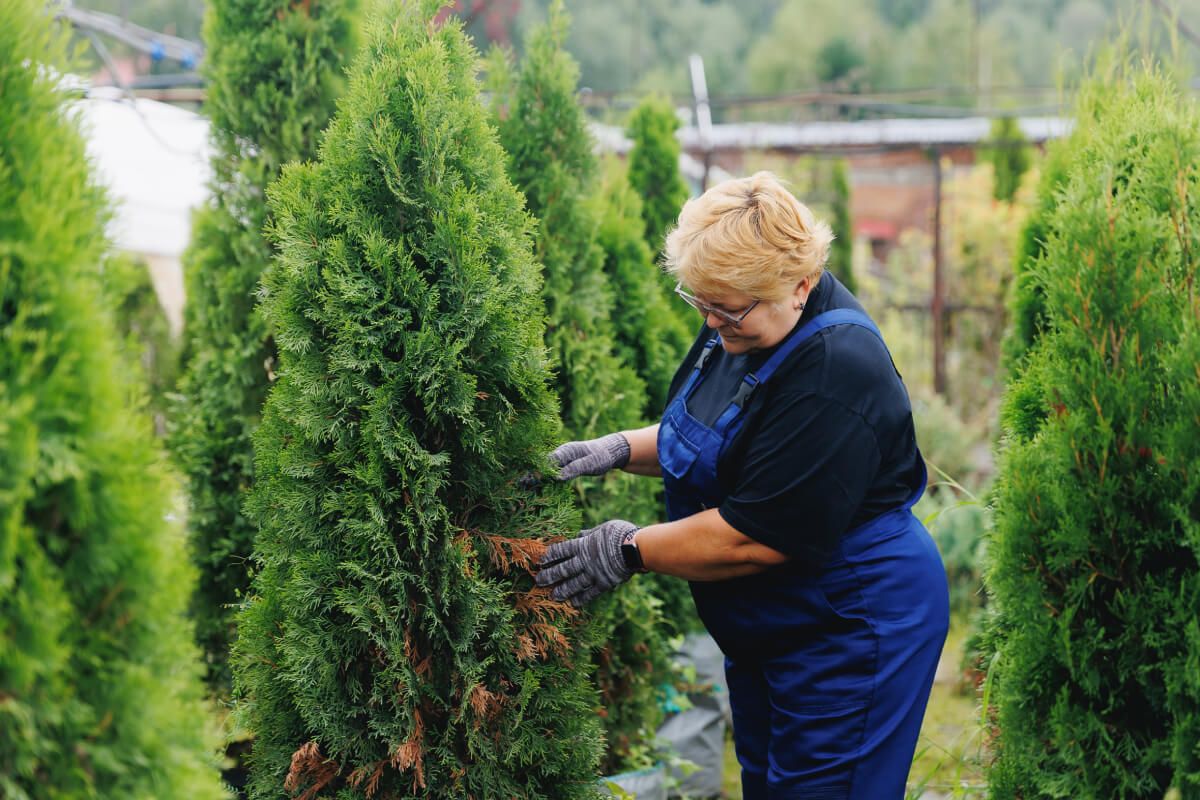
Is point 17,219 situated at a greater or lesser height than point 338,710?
greater

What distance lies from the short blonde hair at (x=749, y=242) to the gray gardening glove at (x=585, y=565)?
68 cm

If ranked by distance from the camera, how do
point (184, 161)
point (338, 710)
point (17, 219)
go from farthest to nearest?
point (184, 161), point (338, 710), point (17, 219)

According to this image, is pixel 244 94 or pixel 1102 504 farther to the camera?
pixel 244 94

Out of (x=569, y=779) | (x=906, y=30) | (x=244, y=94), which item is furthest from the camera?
(x=906, y=30)


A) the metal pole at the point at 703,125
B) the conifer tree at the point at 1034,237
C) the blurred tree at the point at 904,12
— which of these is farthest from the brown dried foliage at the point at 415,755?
the blurred tree at the point at 904,12

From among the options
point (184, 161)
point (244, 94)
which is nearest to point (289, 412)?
point (244, 94)

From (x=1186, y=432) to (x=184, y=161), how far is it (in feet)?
28.2

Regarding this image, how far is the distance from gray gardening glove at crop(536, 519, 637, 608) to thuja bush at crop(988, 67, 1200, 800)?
0.93 metres

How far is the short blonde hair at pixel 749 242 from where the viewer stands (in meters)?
2.54

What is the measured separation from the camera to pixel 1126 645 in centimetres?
229

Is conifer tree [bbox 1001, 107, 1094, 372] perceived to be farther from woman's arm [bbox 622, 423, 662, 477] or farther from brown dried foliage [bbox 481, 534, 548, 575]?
brown dried foliage [bbox 481, 534, 548, 575]

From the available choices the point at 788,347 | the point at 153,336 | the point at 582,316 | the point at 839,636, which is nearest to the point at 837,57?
the point at 153,336

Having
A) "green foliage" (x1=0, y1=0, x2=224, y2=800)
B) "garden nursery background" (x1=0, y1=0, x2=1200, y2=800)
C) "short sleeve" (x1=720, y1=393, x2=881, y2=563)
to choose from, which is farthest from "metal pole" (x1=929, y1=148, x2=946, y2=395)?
"green foliage" (x1=0, y1=0, x2=224, y2=800)

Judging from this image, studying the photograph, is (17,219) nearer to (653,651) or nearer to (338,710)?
(338,710)
